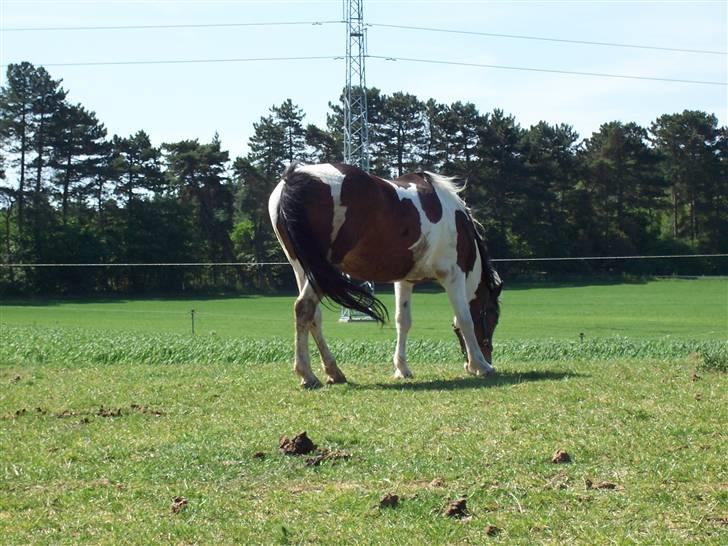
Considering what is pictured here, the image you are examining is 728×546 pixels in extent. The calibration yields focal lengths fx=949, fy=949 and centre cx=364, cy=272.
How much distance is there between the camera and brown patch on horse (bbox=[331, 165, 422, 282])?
1120 centimetres

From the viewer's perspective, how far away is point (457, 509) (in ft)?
17.9

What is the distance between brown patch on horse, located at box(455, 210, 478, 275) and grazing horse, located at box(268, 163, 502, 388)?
0.04ft

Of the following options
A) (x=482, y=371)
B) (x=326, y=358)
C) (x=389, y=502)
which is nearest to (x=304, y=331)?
(x=326, y=358)

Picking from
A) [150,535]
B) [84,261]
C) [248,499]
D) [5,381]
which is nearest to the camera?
[150,535]

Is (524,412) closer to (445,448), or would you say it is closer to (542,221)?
(445,448)

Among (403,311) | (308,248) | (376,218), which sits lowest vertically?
(403,311)

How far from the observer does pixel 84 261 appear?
229 feet

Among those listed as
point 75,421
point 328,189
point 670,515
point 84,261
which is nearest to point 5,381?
point 75,421

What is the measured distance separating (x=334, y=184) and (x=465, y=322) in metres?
2.92

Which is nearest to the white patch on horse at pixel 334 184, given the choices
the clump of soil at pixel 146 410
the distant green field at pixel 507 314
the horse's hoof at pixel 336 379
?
the horse's hoof at pixel 336 379

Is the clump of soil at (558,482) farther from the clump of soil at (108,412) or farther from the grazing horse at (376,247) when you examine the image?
the grazing horse at (376,247)

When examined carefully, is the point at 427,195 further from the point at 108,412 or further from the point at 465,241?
the point at 108,412

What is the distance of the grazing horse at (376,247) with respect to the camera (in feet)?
35.7

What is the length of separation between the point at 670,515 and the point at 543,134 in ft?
266
